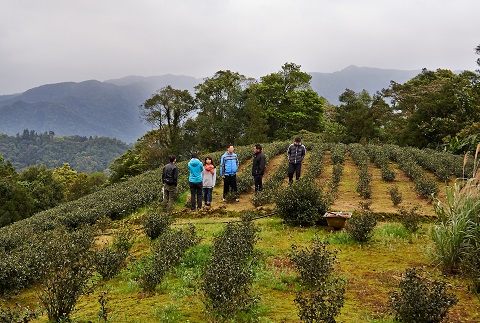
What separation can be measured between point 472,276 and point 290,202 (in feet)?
16.2

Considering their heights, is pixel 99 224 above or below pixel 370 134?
below

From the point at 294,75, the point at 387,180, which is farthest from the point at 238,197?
the point at 294,75

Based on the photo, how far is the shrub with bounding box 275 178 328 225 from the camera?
9.70 meters

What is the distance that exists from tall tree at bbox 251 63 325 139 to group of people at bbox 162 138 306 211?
114 feet

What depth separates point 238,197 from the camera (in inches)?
596

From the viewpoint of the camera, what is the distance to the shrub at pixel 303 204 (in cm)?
970

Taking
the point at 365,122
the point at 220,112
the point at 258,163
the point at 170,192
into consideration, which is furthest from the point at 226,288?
the point at 220,112

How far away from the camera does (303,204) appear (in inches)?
383

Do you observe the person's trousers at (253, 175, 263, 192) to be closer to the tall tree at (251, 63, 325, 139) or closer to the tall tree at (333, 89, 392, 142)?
the tall tree at (333, 89, 392, 142)

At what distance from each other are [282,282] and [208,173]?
7213mm

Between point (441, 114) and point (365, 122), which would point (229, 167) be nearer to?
point (441, 114)

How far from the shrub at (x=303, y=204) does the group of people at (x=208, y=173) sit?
2975mm

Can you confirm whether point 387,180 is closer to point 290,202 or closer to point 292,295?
point 290,202

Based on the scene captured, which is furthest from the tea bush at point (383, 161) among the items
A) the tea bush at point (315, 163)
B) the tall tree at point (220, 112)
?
the tall tree at point (220, 112)
